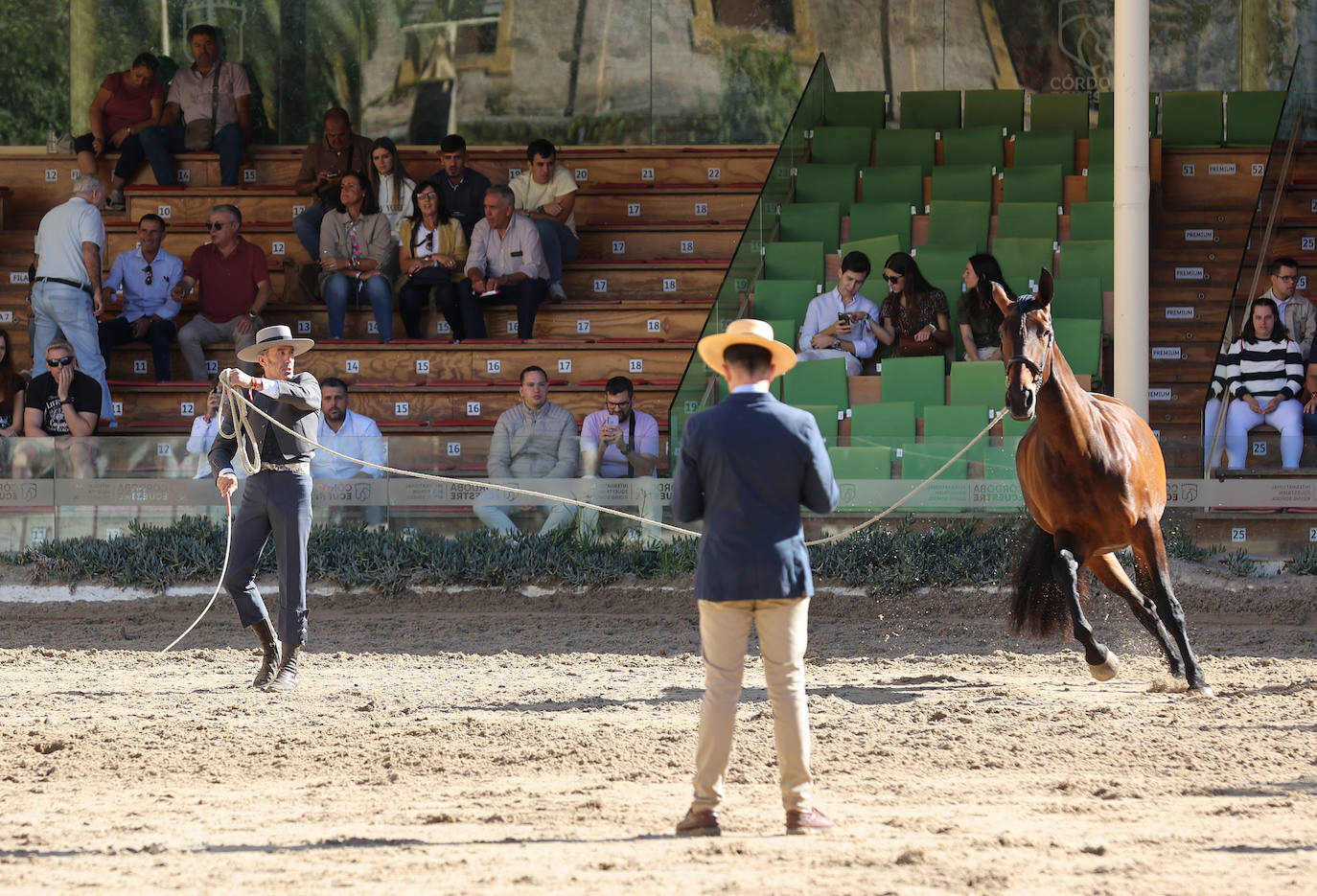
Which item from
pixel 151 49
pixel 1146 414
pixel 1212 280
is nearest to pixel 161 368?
pixel 151 49

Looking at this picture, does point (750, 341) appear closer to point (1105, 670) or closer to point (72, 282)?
point (1105, 670)

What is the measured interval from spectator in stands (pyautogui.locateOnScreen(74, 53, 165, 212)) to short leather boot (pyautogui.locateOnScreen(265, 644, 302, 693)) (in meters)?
10.9

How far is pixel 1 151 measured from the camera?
65.7ft

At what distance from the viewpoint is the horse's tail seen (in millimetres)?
9016

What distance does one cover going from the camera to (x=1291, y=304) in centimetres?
1333

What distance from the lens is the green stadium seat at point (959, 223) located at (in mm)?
15555

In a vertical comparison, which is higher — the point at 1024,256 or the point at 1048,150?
the point at 1048,150

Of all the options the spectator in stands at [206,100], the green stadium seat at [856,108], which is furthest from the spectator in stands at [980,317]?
the spectator in stands at [206,100]

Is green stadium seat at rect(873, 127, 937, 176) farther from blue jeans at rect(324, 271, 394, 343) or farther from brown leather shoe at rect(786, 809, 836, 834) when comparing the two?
brown leather shoe at rect(786, 809, 836, 834)

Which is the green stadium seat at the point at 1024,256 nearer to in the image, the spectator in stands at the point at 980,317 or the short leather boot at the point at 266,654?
the spectator in stands at the point at 980,317

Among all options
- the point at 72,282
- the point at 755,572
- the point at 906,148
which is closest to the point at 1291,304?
the point at 906,148

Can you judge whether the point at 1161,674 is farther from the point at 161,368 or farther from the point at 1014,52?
the point at 1014,52

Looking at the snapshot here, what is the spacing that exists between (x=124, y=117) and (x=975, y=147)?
1028 cm

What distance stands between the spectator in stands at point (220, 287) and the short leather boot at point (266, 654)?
708 centimetres
